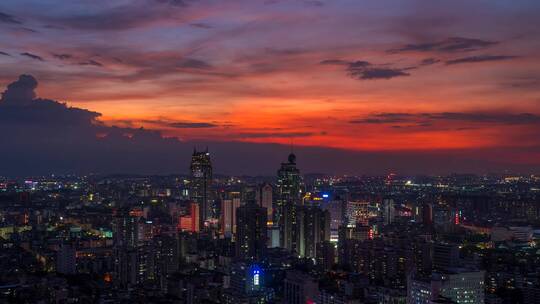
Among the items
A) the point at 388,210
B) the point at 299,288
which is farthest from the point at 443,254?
the point at 388,210

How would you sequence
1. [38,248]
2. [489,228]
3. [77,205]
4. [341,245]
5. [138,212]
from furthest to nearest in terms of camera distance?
[77,205] < [138,212] < [489,228] < [38,248] < [341,245]

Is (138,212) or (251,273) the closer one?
(251,273)

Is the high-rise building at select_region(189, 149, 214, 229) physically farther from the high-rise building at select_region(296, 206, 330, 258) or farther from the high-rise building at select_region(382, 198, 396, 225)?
the high-rise building at select_region(296, 206, 330, 258)

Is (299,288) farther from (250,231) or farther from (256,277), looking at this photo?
(250,231)

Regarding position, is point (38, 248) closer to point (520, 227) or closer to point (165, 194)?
point (520, 227)

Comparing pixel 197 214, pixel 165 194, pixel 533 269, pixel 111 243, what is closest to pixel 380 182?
pixel 165 194

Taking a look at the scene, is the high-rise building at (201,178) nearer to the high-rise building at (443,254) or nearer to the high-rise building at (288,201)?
the high-rise building at (288,201)
